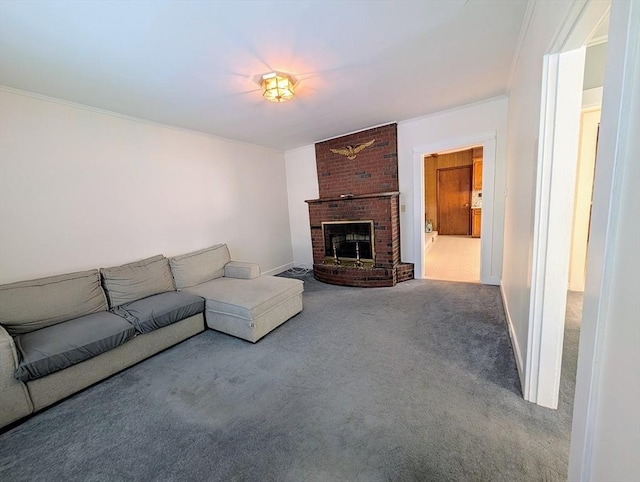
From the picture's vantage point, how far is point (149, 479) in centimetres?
128

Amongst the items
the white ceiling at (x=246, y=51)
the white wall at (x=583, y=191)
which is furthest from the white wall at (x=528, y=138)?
the white wall at (x=583, y=191)

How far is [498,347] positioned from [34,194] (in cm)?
423

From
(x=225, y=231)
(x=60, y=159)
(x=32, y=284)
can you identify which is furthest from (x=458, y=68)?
(x=32, y=284)

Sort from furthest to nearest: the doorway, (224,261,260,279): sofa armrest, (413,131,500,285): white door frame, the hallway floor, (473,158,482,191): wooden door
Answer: (473,158,482,191): wooden door < the doorway < the hallway floor < (413,131,500,285): white door frame < (224,261,260,279): sofa armrest

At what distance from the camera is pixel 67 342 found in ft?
5.99

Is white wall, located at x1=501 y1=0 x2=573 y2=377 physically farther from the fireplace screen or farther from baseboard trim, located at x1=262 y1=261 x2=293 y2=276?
baseboard trim, located at x1=262 y1=261 x2=293 y2=276

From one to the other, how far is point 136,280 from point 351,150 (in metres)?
3.46

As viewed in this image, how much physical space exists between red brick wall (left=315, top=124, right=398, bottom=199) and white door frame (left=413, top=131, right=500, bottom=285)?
1.13ft

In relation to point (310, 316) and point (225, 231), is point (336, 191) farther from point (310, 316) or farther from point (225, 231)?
point (310, 316)

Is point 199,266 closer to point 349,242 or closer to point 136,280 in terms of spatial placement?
point 136,280

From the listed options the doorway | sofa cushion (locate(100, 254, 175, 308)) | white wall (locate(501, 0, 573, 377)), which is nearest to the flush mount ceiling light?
white wall (locate(501, 0, 573, 377))

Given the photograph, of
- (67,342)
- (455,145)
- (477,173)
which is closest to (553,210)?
(455,145)

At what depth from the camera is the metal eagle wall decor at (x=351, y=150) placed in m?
4.12

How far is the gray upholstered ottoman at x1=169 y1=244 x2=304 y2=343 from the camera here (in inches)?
97.9
